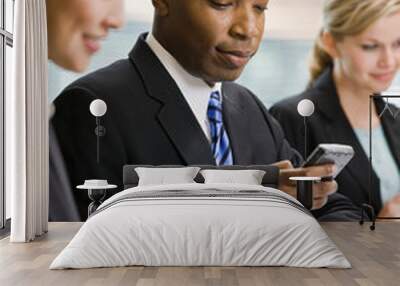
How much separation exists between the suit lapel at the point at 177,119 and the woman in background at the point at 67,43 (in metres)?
0.80

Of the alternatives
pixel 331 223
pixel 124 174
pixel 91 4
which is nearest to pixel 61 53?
pixel 91 4

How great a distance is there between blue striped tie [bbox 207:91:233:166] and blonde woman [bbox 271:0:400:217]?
0.71 meters

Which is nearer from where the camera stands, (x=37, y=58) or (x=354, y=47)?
(x=37, y=58)

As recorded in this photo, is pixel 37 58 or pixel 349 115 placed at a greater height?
pixel 37 58

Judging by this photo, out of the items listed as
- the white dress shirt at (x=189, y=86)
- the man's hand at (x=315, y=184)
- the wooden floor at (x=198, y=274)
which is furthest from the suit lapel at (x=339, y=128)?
the wooden floor at (x=198, y=274)

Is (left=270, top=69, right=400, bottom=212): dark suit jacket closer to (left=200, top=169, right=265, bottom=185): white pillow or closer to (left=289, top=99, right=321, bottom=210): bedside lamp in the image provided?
(left=289, top=99, right=321, bottom=210): bedside lamp

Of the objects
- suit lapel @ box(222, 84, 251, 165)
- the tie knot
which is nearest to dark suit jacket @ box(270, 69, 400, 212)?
suit lapel @ box(222, 84, 251, 165)

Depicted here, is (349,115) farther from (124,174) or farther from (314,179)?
(124,174)

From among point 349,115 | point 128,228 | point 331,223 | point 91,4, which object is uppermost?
point 91,4

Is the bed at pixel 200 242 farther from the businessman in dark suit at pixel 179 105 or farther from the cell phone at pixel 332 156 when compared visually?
the cell phone at pixel 332 156

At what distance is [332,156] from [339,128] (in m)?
0.36

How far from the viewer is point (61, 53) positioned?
8.15m

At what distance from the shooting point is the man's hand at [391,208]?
8.38m

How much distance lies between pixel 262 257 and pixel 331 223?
10.9 ft
